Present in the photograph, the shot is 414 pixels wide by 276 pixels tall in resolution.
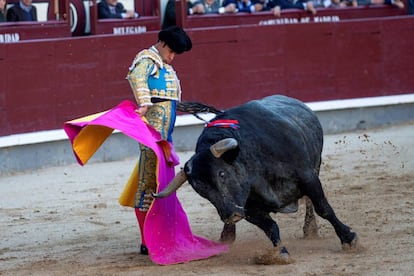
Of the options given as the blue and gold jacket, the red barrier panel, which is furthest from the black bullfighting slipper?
the red barrier panel

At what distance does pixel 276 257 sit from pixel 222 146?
2.21 ft

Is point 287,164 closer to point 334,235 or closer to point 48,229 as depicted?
point 334,235

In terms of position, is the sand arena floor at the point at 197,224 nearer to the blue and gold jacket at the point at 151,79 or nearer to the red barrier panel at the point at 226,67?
the red barrier panel at the point at 226,67

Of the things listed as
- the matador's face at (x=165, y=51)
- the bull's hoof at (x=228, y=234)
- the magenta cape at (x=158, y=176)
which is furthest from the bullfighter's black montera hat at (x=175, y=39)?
the bull's hoof at (x=228, y=234)

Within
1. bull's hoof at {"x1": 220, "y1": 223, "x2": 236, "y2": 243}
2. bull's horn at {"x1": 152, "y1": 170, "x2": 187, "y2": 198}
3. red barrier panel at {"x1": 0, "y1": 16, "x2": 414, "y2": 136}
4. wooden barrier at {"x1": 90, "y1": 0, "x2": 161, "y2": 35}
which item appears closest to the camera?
bull's horn at {"x1": 152, "y1": 170, "x2": 187, "y2": 198}

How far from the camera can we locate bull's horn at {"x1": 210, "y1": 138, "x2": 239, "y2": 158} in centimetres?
470

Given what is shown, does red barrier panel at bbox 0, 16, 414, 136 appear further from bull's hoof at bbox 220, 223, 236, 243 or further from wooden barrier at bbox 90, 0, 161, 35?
bull's hoof at bbox 220, 223, 236, 243

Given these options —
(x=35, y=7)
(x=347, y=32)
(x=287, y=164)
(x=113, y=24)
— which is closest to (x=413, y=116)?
(x=347, y=32)

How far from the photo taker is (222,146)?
4703mm

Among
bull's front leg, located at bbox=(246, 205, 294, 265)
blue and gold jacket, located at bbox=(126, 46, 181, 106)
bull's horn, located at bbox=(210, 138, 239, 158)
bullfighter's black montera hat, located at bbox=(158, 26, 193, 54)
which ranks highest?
bullfighter's black montera hat, located at bbox=(158, 26, 193, 54)

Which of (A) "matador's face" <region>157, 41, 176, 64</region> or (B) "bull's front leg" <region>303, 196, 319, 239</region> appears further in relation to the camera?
(B) "bull's front leg" <region>303, 196, 319, 239</region>

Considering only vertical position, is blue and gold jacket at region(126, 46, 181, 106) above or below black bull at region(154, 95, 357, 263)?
above

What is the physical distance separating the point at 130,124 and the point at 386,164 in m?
3.46

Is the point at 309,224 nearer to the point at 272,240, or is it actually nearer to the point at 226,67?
the point at 272,240
